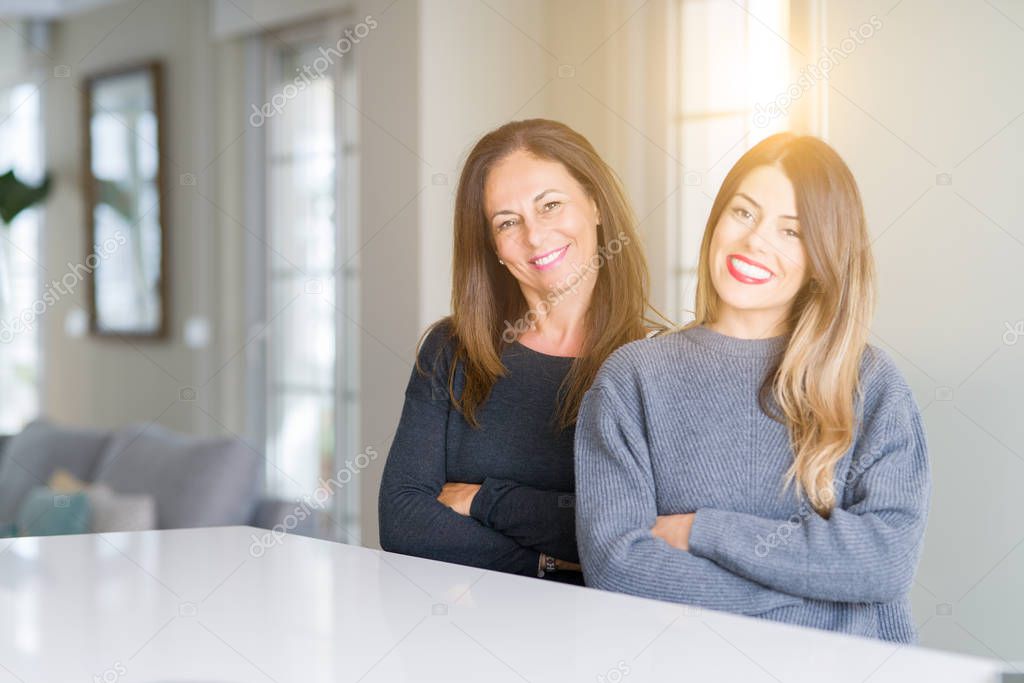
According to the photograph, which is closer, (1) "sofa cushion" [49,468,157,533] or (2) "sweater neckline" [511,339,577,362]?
(2) "sweater neckline" [511,339,577,362]

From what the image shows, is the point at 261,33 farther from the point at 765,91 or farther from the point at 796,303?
the point at 796,303

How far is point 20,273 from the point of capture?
5367 millimetres

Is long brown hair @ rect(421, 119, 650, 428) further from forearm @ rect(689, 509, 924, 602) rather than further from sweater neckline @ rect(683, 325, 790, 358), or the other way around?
forearm @ rect(689, 509, 924, 602)

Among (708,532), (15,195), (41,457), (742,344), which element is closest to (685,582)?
(708,532)

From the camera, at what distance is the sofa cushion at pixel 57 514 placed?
3.14 metres

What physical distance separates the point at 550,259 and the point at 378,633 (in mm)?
895

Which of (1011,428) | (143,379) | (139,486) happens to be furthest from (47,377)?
(1011,428)

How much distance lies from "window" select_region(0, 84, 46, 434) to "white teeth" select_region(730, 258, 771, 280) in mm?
4662

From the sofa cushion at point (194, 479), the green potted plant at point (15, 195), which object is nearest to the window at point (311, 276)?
the sofa cushion at point (194, 479)

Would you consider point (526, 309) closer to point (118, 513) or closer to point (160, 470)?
point (118, 513)

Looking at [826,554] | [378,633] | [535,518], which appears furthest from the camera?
[535,518]

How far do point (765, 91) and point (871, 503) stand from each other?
5.17ft

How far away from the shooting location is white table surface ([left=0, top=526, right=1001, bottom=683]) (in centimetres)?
87

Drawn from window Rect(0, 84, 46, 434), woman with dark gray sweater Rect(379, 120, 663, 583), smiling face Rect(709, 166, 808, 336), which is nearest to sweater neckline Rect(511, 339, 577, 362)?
woman with dark gray sweater Rect(379, 120, 663, 583)
